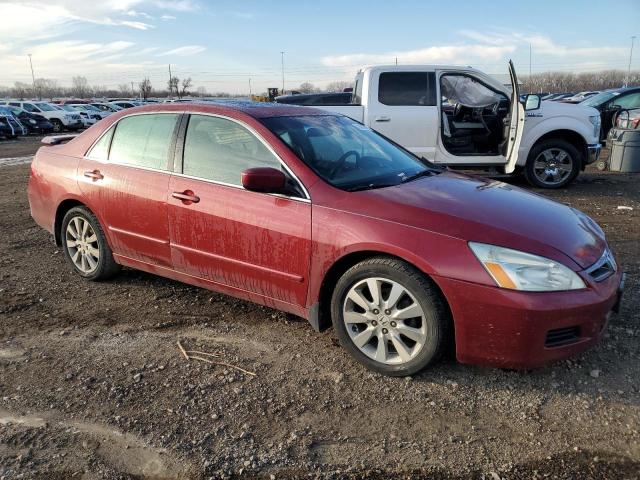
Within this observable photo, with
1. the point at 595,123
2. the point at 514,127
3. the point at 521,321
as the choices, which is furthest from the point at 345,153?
the point at 595,123

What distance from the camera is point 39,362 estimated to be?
3430 mm

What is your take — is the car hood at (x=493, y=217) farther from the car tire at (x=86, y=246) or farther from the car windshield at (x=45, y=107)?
the car windshield at (x=45, y=107)

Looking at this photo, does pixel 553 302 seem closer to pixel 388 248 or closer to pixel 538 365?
pixel 538 365

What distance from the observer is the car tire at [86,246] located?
4.57 m

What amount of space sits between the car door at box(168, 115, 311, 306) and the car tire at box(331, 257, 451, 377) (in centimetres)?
32

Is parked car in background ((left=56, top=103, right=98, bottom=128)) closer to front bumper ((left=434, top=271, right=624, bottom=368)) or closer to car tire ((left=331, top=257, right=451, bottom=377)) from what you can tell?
car tire ((left=331, top=257, right=451, bottom=377))

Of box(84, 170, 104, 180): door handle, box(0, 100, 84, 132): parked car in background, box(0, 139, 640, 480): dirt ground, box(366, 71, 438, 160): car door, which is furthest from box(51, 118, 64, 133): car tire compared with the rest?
box(0, 139, 640, 480): dirt ground

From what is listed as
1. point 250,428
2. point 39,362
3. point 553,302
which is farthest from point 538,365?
point 39,362

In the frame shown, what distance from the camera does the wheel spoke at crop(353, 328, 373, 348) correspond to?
3.22m

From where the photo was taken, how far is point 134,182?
415 cm

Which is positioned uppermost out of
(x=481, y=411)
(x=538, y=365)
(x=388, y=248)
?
(x=388, y=248)

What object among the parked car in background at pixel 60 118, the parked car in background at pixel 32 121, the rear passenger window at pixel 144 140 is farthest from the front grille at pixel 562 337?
the parked car in background at pixel 60 118

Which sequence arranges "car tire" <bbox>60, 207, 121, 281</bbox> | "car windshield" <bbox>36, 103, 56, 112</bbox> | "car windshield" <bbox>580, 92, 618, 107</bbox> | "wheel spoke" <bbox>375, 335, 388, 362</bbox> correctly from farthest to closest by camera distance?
"car windshield" <bbox>36, 103, 56, 112</bbox>
"car windshield" <bbox>580, 92, 618, 107</bbox>
"car tire" <bbox>60, 207, 121, 281</bbox>
"wheel spoke" <bbox>375, 335, 388, 362</bbox>

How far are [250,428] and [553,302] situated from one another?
1.67 m
